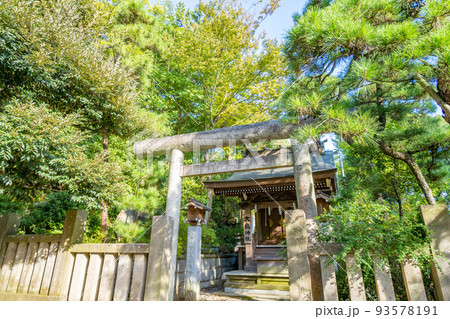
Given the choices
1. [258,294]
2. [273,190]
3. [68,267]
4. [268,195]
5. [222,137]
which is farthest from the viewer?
[268,195]

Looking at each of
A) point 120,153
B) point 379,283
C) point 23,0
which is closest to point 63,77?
point 23,0

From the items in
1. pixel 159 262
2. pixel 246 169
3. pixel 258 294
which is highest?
pixel 246 169

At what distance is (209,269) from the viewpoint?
8.27 metres

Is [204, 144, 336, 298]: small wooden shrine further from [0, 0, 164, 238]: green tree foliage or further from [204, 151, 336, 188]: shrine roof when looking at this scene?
[0, 0, 164, 238]: green tree foliage

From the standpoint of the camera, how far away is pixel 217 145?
178 inches

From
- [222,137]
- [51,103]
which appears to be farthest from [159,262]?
[51,103]

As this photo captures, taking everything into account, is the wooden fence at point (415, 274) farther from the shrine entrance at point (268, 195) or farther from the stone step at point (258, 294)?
the stone step at point (258, 294)

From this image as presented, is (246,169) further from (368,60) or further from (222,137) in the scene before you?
(368,60)

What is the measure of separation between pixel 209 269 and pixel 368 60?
25.8 ft

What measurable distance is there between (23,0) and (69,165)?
2.86 m

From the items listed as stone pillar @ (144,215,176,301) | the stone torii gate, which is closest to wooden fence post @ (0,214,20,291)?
the stone torii gate

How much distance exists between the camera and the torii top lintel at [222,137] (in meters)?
4.00

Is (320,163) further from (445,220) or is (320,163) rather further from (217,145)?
(445,220)

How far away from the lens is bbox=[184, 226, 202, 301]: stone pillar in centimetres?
546
